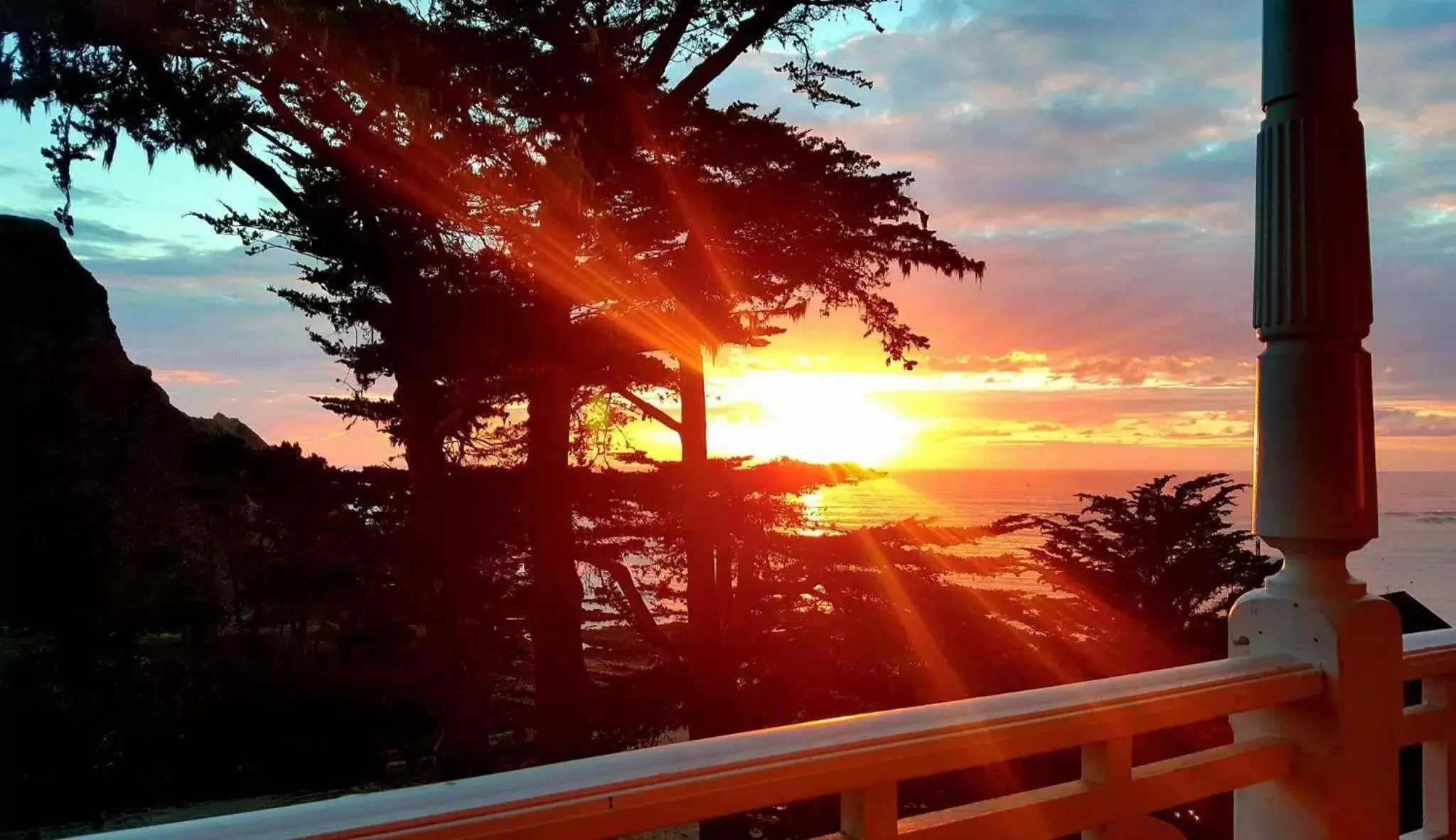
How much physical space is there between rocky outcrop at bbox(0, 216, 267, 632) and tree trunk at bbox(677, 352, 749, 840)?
5222 millimetres

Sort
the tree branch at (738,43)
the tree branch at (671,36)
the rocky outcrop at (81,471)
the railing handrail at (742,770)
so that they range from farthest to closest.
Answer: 1. the rocky outcrop at (81,471)
2. the tree branch at (738,43)
3. the tree branch at (671,36)
4. the railing handrail at (742,770)

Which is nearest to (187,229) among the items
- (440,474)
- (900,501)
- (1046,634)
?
(440,474)

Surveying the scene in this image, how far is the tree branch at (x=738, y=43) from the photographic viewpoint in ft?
32.4

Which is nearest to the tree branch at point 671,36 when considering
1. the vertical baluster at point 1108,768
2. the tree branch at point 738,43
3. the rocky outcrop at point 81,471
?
the tree branch at point 738,43

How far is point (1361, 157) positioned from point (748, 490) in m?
8.93

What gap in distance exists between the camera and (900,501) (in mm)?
26672

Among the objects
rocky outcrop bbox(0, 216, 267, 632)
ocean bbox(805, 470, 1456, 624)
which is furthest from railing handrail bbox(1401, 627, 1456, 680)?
rocky outcrop bbox(0, 216, 267, 632)

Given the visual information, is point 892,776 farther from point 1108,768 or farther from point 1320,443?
point 1320,443

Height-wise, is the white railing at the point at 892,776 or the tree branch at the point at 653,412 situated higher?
the tree branch at the point at 653,412

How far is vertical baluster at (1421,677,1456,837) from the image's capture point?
6.82 feet

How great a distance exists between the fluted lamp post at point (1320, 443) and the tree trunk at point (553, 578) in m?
7.77

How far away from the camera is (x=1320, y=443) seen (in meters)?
1.76

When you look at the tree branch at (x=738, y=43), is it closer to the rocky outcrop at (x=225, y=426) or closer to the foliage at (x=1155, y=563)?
the foliage at (x=1155, y=563)

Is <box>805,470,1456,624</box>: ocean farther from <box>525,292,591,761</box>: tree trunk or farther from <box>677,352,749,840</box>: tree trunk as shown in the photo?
<box>525,292,591,761</box>: tree trunk
